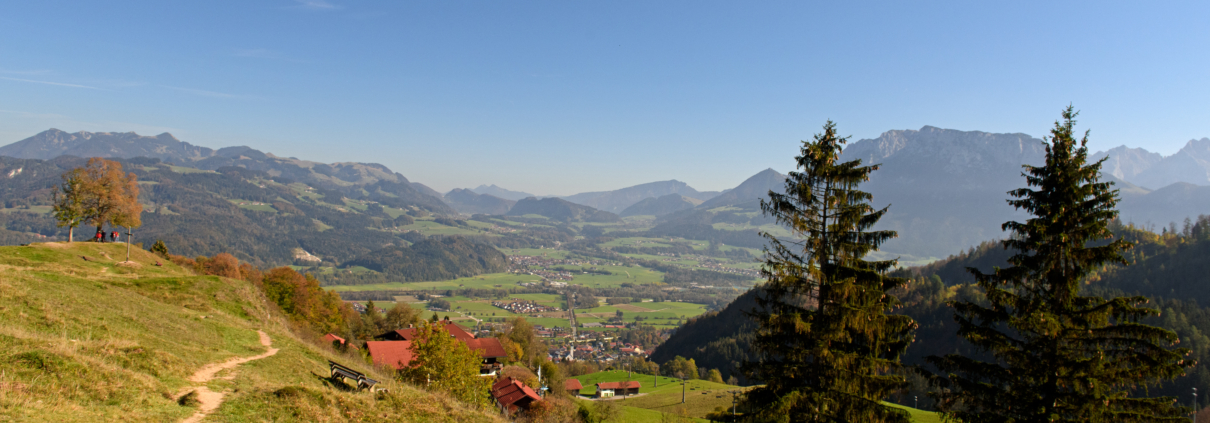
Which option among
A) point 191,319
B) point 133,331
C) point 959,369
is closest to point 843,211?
point 959,369

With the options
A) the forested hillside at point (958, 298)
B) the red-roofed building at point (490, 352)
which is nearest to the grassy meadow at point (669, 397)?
the red-roofed building at point (490, 352)

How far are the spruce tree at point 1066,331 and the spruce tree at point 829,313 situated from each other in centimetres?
178

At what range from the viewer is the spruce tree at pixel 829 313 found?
13.3 m

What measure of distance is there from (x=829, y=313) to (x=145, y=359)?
668 inches

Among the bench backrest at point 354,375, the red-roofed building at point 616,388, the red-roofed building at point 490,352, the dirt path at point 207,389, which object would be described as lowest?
the red-roofed building at point 616,388

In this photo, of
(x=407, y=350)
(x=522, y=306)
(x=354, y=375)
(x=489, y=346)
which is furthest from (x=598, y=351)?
(x=354, y=375)

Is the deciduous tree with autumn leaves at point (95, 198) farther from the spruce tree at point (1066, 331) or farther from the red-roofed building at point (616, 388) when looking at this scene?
the spruce tree at point (1066, 331)

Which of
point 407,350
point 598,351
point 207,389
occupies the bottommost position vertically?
point 598,351

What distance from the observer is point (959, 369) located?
13.5 m

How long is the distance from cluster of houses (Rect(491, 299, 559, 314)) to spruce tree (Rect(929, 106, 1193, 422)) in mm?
141834

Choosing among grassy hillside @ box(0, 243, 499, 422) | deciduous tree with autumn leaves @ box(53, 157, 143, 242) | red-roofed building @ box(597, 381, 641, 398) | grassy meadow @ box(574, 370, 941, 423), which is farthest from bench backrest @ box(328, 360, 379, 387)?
red-roofed building @ box(597, 381, 641, 398)

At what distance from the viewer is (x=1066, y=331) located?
11.9 m

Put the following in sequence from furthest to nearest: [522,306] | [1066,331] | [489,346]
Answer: [522,306]
[489,346]
[1066,331]

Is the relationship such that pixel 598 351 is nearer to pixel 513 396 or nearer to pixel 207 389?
pixel 513 396
